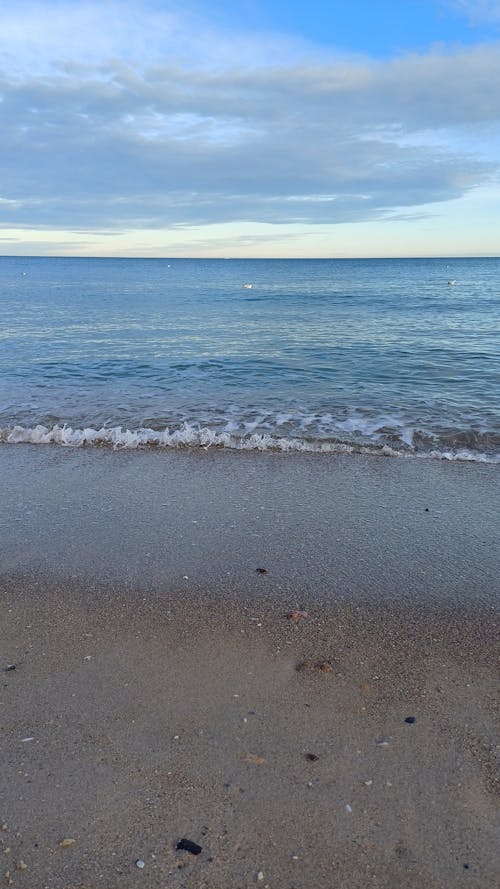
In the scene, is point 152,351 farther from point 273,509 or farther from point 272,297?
point 272,297

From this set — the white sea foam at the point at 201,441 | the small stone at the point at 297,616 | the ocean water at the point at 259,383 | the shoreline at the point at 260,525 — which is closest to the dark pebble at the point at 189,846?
the small stone at the point at 297,616

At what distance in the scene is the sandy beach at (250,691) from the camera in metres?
2.94

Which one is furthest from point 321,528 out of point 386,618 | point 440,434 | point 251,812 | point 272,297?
point 272,297

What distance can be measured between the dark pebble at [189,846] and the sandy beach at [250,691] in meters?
0.02

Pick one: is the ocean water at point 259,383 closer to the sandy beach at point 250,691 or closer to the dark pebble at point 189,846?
the sandy beach at point 250,691

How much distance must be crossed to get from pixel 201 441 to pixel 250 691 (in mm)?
6278

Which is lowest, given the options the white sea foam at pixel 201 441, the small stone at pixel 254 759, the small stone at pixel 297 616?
the small stone at pixel 297 616

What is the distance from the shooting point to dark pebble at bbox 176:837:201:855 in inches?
115

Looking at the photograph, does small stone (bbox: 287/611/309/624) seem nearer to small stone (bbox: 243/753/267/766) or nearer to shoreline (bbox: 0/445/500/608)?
shoreline (bbox: 0/445/500/608)

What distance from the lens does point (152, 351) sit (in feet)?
69.5

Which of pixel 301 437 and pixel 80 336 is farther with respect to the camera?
pixel 80 336

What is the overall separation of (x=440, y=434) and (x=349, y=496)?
149 inches

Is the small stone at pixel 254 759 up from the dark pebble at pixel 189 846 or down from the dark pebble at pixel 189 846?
Result: up

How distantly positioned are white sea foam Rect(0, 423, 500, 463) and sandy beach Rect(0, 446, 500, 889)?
217 cm
